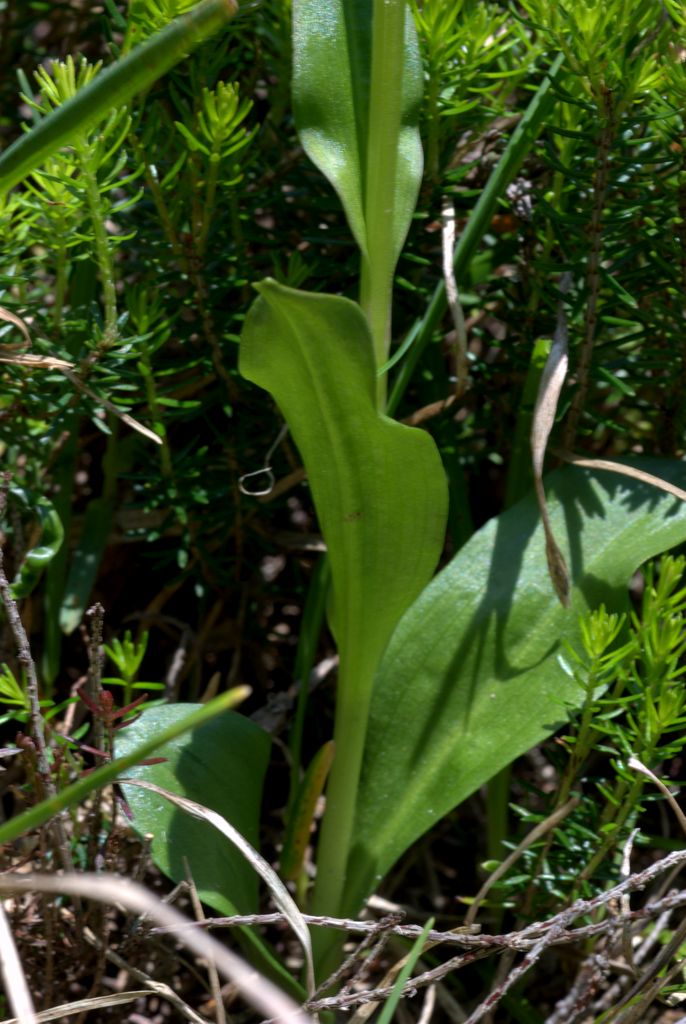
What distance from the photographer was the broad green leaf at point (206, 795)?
0.83m

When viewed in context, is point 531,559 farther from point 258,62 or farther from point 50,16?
point 50,16

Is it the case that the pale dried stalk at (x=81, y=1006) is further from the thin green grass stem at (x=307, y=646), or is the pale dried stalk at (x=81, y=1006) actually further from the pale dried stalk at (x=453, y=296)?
the pale dried stalk at (x=453, y=296)

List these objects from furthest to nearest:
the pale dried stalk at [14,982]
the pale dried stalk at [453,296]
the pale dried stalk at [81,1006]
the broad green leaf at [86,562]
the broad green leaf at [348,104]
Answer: the broad green leaf at [86,562], the pale dried stalk at [453,296], the broad green leaf at [348,104], the pale dried stalk at [81,1006], the pale dried stalk at [14,982]

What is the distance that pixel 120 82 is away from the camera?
1.84ft

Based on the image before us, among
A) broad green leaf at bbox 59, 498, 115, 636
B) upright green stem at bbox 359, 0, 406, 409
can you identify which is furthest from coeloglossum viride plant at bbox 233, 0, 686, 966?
broad green leaf at bbox 59, 498, 115, 636

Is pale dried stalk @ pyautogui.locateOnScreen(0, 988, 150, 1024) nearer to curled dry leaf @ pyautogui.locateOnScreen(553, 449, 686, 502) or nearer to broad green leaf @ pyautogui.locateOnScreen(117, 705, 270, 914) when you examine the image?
broad green leaf @ pyautogui.locateOnScreen(117, 705, 270, 914)

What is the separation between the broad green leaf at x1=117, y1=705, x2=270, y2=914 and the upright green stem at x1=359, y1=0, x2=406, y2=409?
336 mm

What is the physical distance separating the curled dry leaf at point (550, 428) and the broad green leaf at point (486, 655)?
49mm

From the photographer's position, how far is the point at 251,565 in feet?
3.71

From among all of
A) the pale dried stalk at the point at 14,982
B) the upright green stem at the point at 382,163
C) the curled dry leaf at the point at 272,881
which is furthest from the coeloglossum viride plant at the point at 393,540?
the pale dried stalk at the point at 14,982

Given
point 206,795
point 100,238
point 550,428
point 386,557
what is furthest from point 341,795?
point 100,238

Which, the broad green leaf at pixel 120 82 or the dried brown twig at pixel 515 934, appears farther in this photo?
the dried brown twig at pixel 515 934

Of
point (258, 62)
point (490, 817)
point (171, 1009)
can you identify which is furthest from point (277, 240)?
point (171, 1009)

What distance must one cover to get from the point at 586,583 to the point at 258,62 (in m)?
0.62
